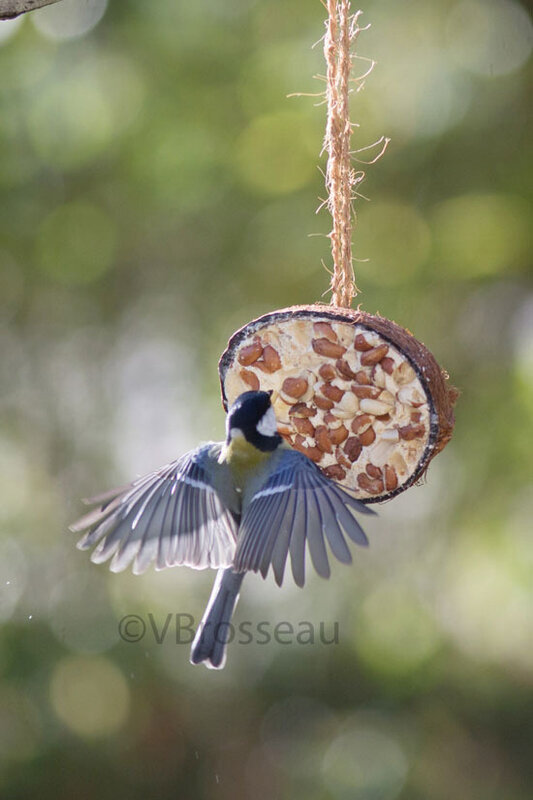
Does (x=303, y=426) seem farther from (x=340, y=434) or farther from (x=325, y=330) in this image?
(x=325, y=330)

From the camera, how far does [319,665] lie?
419cm

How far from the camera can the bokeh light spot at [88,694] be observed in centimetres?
408

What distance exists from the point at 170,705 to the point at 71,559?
72cm

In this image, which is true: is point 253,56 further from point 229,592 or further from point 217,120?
point 229,592

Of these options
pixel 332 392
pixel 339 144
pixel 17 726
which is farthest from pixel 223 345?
pixel 332 392

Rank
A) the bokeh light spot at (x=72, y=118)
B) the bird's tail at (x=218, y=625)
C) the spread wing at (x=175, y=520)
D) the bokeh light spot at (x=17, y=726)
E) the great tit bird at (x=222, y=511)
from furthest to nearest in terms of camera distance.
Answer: the bokeh light spot at (x=72, y=118), the bokeh light spot at (x=17, y=726), the spread wing at (x=175, y=520), the bird's tail at (x=218, y=625), the great tit bird at (x=222, y=511)

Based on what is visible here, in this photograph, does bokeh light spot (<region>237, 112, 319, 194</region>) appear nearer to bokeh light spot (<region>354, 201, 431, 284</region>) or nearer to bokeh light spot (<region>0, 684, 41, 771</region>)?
bokeh light spot (<region>354, 201, 431, 284</region>)

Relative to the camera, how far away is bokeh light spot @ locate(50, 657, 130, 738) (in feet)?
13.4

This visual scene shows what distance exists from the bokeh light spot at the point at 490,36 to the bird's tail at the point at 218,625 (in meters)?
2.61

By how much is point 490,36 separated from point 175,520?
106 inches

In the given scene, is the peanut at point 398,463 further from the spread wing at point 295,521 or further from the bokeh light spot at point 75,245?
the bokeh light spot at point 75,245

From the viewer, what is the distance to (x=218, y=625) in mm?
2059

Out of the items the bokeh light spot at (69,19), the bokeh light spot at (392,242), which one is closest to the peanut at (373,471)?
the bokeh light spot at (392,242)

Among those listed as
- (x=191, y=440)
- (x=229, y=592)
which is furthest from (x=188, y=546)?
(x=191, y=440)
